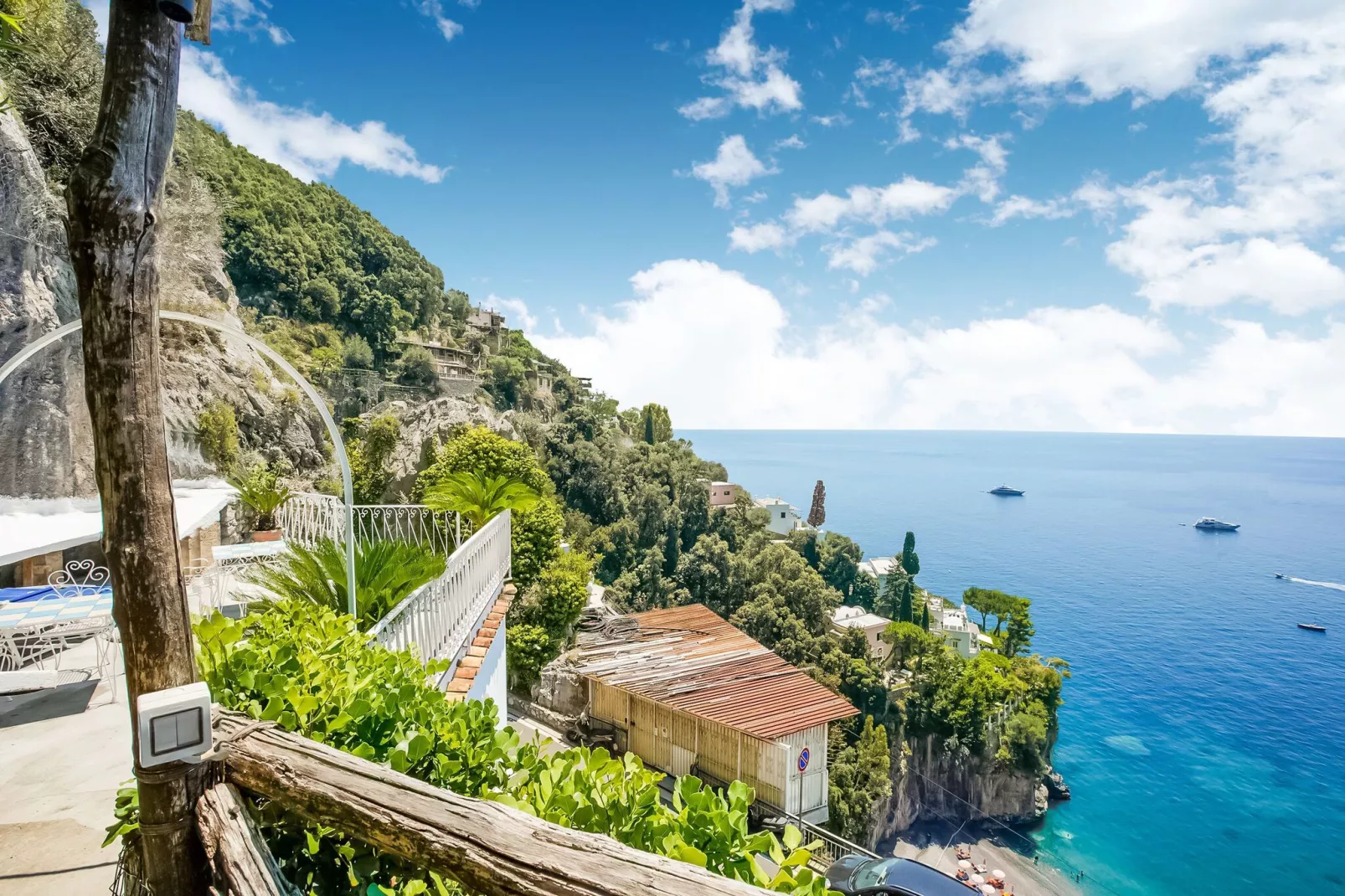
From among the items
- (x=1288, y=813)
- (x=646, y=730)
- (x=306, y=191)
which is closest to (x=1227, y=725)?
(x=1288, y=813)

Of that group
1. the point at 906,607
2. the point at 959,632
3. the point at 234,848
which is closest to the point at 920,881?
the point at 234,848

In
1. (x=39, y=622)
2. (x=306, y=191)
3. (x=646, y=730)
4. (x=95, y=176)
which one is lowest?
(x=646, y=730)

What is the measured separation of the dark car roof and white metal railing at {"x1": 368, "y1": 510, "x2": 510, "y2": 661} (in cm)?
449

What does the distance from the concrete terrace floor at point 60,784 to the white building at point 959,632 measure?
146 feet

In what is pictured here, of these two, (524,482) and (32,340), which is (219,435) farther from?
(524,482)

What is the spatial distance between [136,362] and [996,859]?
1424 inches

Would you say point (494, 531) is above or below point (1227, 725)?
above

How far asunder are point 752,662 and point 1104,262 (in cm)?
7292

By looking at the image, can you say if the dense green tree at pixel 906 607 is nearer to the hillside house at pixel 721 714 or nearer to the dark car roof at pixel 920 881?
the hillside house at pixel 721 714

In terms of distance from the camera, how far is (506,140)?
29250mm

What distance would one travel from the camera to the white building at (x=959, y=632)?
142ft

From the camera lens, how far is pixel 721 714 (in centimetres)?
1384

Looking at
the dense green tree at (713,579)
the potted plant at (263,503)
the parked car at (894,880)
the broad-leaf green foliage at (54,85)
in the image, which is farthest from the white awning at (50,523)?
the dense green tree at (713,579)

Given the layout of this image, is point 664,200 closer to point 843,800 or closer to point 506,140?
point 506,140
